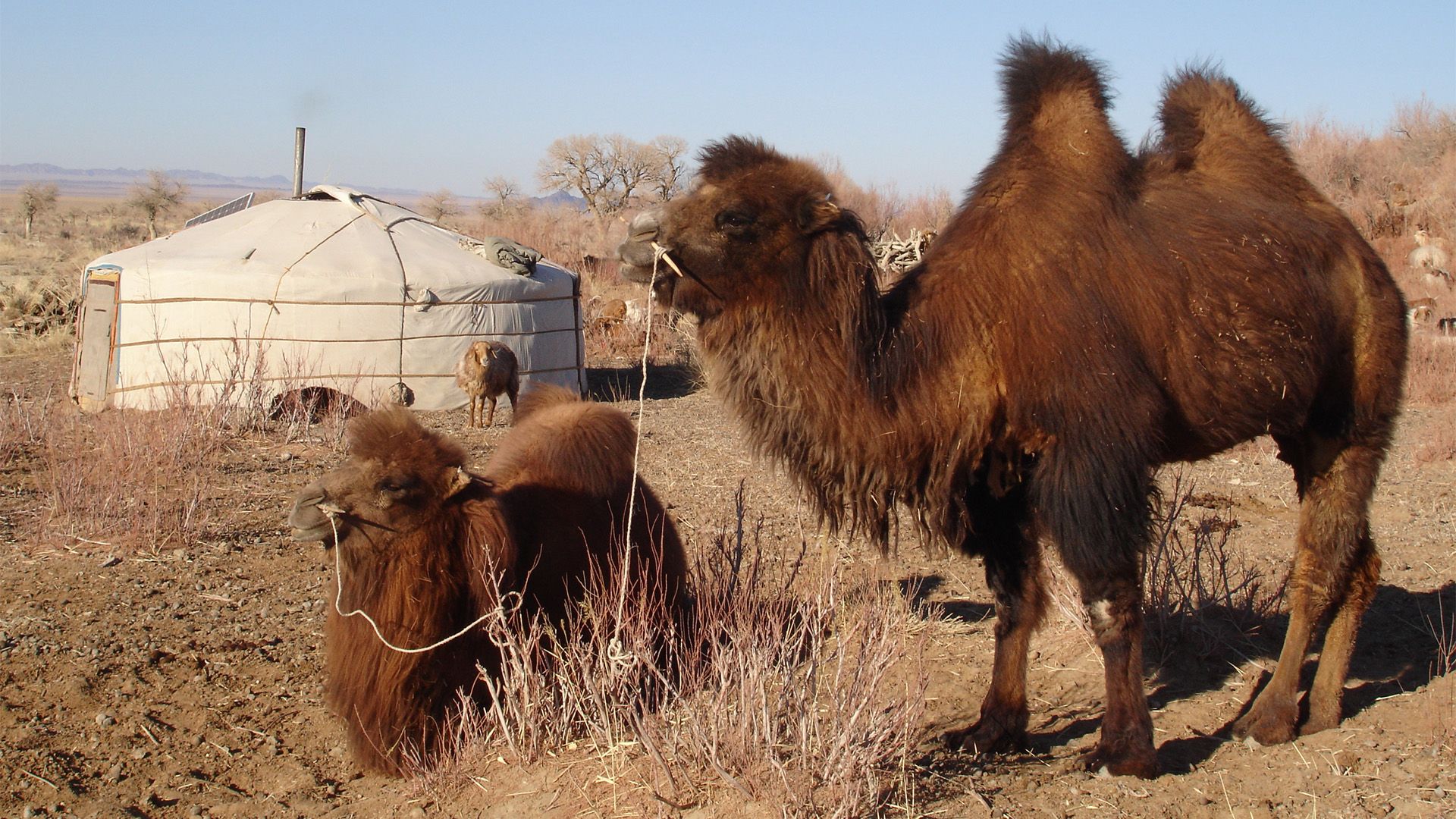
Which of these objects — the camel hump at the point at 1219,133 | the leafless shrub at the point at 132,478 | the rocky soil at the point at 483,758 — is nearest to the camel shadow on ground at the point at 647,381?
the leafless shrub at the point at 132,478

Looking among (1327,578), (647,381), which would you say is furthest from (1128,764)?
(647,381)

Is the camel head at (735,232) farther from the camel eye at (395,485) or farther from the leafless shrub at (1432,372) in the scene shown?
the leafless shrub at (1432,372)

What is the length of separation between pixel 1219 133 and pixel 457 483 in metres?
3.50

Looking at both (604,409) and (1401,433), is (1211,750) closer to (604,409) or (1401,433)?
(604,409)

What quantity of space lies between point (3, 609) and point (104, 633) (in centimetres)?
64

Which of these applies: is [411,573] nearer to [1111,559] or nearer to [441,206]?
[1111,559]

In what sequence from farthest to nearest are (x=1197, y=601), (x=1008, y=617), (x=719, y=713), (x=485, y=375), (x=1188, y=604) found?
1. (x=485, y=375)
2. (x=1197, y=601)
3. (x=1188, y=604)
4. (x=1008, y=617)
5. (x=719, y=713)

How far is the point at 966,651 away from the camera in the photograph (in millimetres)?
5867

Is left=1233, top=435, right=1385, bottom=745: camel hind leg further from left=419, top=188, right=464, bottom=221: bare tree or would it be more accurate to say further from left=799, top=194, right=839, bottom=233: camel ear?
left=419, top=188, right=464, bottom=221: bare tree

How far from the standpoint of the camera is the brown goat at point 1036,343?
13.0 feet

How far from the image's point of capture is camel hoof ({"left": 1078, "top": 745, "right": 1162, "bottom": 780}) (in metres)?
4.18

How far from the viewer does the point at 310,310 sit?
1460 cm

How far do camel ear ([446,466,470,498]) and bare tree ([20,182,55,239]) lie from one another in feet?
154

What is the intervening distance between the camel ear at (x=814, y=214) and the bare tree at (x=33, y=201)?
47874 millimetres
